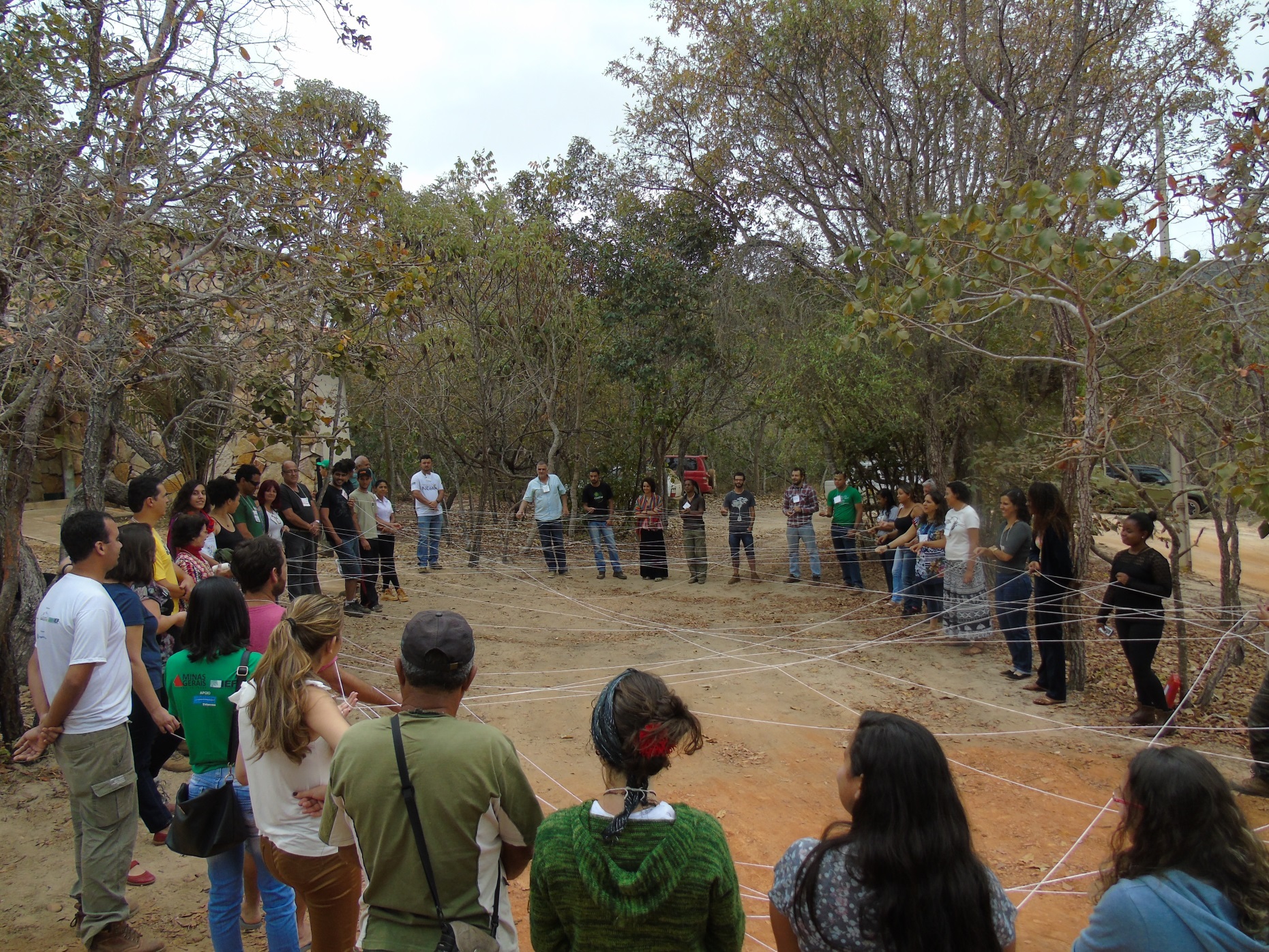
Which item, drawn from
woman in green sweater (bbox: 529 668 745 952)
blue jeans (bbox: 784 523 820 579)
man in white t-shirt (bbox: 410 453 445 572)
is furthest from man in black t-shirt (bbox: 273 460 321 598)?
woman in green sweater (bbox: 529 668 745 952)

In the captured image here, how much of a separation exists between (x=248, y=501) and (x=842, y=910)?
5908 mm

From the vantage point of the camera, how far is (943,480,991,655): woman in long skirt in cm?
682

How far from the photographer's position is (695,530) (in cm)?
1040

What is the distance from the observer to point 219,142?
5281mm

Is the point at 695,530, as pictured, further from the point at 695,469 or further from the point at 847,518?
the point at 695,469

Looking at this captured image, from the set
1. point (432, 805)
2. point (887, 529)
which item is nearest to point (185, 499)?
point (432, 805)

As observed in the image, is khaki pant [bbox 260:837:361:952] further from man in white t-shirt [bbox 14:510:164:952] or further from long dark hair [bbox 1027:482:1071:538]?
long dark hair [bbox 1027:482:1071:538]

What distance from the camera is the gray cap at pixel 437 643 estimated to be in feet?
6.01

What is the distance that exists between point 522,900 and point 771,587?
6832mm

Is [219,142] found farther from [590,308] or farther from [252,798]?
[590,308]

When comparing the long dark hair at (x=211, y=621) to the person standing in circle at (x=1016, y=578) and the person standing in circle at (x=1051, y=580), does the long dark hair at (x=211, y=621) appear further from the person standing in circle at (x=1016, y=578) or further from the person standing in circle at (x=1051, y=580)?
the person standing in circle at (x=1016, y=578)

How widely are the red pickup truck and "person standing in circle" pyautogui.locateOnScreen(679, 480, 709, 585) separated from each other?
72mm

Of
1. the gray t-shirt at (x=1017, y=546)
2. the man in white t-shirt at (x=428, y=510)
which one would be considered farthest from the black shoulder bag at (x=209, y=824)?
the man in white t-shirt at (x=428, y=510)

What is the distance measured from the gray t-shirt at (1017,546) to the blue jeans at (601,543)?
510cm
